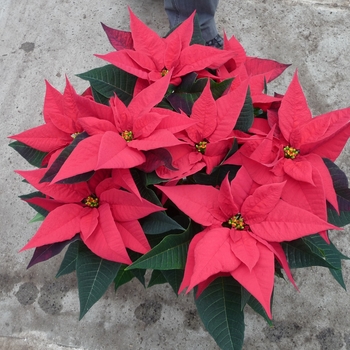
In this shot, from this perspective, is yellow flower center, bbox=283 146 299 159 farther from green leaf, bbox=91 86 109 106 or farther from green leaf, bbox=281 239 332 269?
green leaf, bbox=91 86 109 106

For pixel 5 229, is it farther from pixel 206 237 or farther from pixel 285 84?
pixel 285 84

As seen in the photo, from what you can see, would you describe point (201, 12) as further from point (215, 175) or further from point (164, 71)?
point (215, 175)

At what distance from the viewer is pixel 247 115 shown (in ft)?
2.22

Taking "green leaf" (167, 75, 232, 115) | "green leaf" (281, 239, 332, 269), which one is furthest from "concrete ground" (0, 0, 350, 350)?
"green leaf" (167, 75, 232, 115)

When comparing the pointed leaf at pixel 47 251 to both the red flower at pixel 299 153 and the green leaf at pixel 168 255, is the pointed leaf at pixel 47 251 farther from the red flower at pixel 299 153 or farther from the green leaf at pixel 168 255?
the red flower at pixel 299 153

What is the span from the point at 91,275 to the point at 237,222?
0.27m

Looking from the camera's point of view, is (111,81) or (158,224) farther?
(111,81)

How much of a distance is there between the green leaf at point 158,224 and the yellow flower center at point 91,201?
87 mm

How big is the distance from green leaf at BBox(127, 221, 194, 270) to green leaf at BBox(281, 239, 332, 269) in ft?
0.54

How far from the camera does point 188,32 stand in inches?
30.1

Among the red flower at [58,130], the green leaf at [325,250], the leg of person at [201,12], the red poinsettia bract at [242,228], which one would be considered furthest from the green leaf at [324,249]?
the leg of person at [201,12]

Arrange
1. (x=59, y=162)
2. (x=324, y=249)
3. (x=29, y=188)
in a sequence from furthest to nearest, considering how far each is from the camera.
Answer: (x=29, y=188) < (x=324, y=249) < (x=59, y=162)

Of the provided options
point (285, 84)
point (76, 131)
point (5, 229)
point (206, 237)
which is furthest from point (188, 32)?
point (5, 229)

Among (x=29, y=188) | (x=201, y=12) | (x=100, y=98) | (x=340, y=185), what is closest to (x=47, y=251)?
(x=100, y=98)
